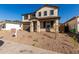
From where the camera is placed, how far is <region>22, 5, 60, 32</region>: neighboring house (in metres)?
4.41

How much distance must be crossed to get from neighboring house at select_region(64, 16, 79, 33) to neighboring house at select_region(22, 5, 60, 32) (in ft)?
0.78

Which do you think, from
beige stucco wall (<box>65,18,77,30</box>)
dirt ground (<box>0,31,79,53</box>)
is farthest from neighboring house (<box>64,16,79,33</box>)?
dirt ground (<box>0,31,79,53</box>)

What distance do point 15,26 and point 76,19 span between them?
1481 mm

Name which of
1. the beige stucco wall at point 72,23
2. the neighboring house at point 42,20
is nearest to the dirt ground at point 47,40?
the neighboring house at point 42,20

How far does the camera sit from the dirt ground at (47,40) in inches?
171

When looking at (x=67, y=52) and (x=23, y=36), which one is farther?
(x=23, y=36)

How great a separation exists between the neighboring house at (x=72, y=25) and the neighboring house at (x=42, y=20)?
0.24 meters

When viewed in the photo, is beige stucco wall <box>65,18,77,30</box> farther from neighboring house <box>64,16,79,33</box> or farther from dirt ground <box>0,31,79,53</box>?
dirt ground <box>0,31,79,53</box>

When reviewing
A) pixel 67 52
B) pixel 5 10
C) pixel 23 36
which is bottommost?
pixel 67 52

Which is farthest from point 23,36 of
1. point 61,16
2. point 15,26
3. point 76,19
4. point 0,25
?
point 76,19

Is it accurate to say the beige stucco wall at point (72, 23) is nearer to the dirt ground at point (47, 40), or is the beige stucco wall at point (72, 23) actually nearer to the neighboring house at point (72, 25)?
the neighboring house at point (72, 25)

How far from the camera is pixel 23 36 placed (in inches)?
180

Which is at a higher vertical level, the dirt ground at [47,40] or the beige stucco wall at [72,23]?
the beige stucco wall at [72,23]
